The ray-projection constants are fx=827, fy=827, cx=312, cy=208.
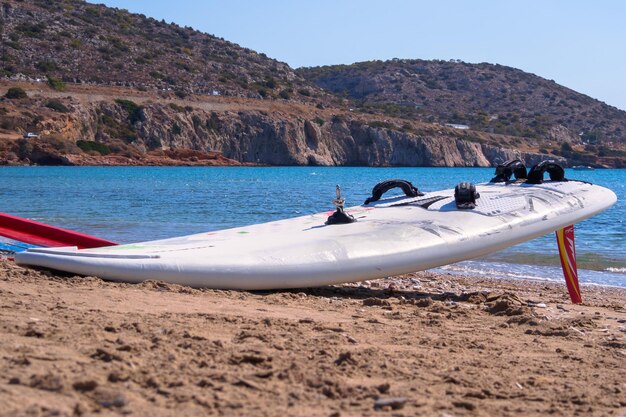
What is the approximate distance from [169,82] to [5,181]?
3609 centimetres

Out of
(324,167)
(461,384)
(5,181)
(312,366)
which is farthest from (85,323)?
(324,167)

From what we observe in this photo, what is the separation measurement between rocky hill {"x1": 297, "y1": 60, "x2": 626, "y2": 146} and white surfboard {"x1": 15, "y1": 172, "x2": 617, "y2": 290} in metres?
72.3

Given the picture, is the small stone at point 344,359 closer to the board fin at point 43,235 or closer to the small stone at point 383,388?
the small stone at point 383,388

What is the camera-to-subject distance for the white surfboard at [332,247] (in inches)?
219

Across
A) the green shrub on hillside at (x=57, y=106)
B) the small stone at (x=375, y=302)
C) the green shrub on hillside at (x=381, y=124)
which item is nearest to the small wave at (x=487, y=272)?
the small stone at (x=375, y=302)

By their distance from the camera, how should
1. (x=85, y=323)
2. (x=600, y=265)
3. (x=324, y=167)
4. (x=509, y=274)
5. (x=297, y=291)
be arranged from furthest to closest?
(x=324, y=167) → (x=600, y=265) → (x=509, y=274) → (x=297, y=291) → (x=85, y=323)

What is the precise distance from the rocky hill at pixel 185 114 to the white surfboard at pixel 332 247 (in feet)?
138

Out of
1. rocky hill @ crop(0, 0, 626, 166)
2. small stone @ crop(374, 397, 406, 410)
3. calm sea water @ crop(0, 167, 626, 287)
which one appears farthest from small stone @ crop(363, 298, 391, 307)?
rocky hill @ crop(0, 0, 626, 166)

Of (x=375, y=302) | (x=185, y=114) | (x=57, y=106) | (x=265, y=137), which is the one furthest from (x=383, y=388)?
(x=265, y=137)

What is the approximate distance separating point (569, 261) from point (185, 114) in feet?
167

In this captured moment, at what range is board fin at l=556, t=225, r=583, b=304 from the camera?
293 inches

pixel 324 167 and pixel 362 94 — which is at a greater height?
pixel 362 94

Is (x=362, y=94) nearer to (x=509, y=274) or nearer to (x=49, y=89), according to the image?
(x=49, y=89)

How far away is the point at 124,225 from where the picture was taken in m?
15.1
